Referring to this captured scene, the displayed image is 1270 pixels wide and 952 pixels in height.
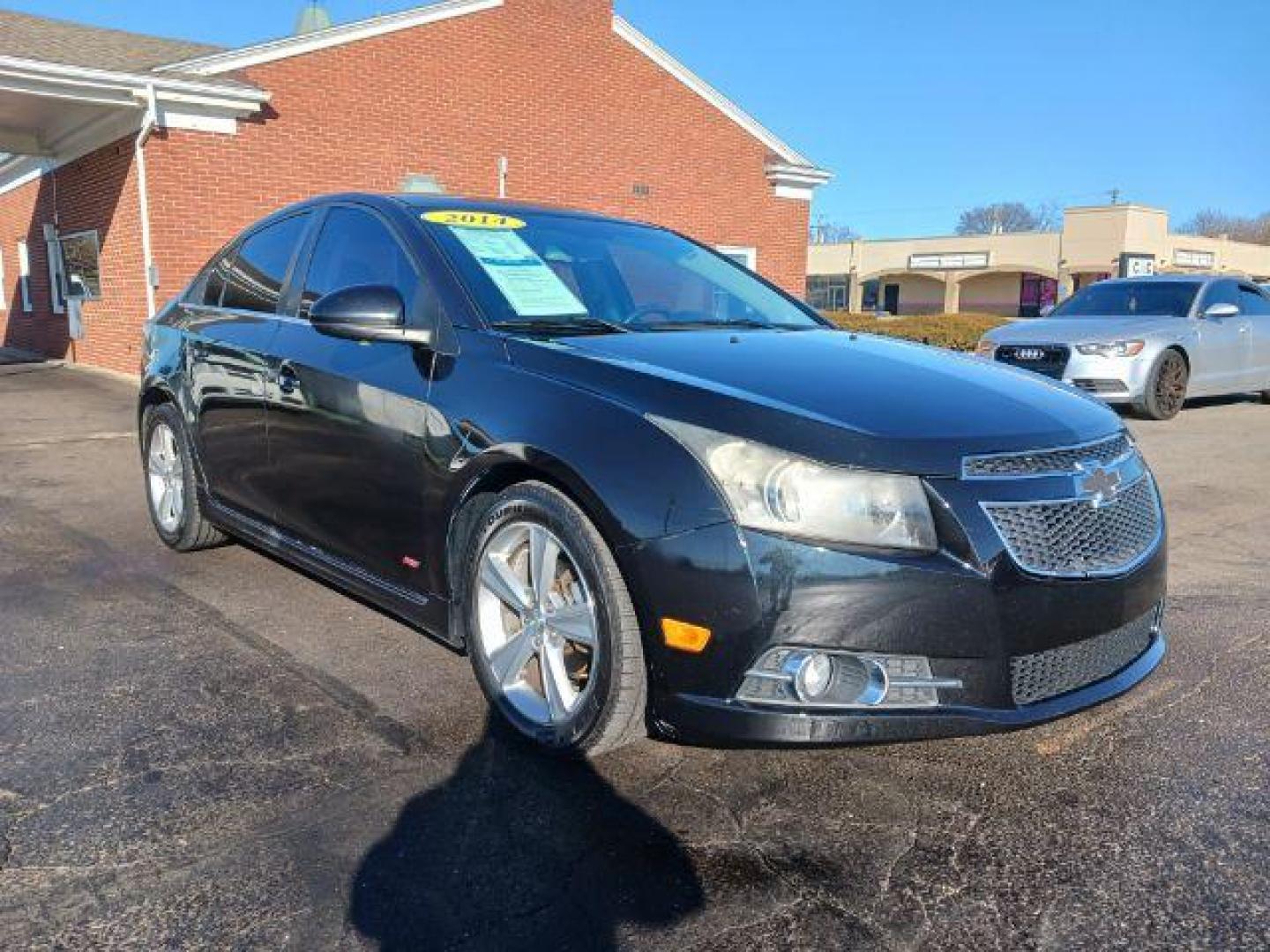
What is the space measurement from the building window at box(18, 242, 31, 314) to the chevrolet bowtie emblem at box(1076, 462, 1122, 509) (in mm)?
19655

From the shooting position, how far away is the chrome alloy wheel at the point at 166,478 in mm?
5078

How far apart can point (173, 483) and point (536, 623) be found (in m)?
3.04

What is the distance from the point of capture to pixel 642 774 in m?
2.87

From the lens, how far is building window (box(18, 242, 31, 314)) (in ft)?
59.9

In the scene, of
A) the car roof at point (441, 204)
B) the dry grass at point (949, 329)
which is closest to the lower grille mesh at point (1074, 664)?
the car roof at point (441, 204)

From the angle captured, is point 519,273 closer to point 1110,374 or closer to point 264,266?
point 264,266

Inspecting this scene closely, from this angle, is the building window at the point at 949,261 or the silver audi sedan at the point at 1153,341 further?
the building window at the point at 949,261

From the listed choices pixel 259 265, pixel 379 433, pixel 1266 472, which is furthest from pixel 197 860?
pixel 1266 472

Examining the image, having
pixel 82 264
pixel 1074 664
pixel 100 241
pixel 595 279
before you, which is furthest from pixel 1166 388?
pixel 82 264

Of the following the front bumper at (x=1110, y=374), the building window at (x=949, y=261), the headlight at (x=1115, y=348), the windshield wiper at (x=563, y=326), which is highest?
the building window at (x=949, y=261)

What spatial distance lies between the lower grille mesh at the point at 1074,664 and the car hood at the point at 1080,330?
7.93 m

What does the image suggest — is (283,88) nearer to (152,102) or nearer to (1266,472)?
(152,102)

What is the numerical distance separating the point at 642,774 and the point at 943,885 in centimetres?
87

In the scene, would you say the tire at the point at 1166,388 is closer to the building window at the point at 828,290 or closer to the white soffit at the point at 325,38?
the white soffit at the point at 325,38
